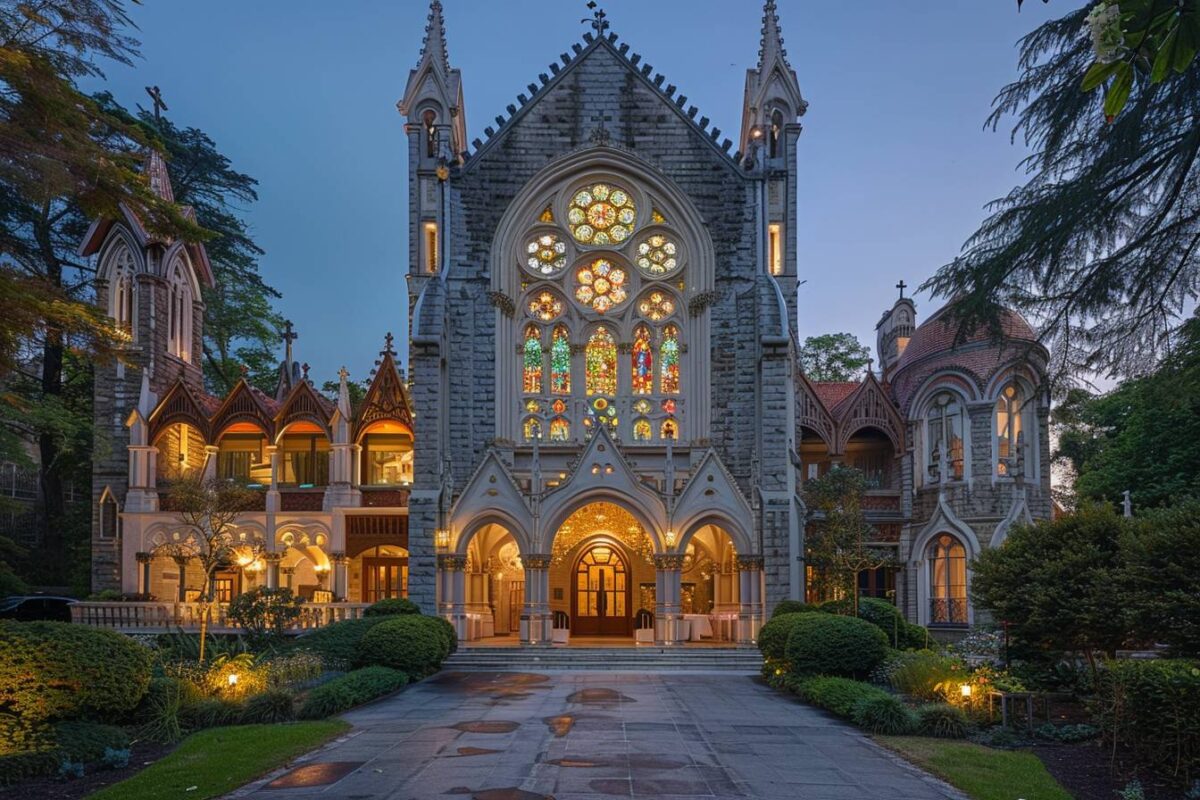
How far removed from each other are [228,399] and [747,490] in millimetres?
17082

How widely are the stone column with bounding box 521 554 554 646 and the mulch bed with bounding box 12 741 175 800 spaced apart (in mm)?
15137

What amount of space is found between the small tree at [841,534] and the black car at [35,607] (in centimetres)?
2068

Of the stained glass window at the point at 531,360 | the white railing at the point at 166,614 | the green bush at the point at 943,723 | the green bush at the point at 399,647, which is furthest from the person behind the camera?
the stained glass window at the point at 531,360

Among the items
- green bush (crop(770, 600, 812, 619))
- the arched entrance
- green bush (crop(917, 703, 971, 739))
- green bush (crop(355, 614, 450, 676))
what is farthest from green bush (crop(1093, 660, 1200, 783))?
the arched entrance

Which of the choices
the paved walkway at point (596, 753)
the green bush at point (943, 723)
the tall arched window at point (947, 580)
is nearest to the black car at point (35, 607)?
the paved walkway at point (596, 753)

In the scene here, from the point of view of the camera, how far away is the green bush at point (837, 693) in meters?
16.5

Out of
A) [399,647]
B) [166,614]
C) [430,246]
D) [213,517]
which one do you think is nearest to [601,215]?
[430,246]

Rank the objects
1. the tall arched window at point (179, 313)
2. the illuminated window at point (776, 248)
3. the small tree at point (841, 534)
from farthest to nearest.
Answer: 1. the tall arched window at point (179, 313)
2. the illuminated window at point (776, 248)
3. the small tree at point (841, 534)

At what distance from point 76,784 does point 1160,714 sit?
39.9 ft

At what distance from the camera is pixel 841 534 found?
86.2 feet

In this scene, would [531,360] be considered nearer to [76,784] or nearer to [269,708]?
[269,708]

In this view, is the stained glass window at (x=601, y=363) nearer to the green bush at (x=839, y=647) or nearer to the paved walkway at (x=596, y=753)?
the green bush at (x=839, y=647)

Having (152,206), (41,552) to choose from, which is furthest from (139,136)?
(41,552)

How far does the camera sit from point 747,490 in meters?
29.9
